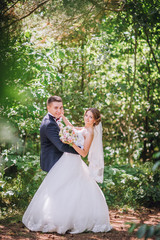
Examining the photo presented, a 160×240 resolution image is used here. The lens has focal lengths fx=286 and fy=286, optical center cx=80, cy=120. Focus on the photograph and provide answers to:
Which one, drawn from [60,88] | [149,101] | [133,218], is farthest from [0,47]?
[149,101]

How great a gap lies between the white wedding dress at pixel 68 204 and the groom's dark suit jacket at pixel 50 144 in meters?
0.10

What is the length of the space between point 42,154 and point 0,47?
2.54 meters

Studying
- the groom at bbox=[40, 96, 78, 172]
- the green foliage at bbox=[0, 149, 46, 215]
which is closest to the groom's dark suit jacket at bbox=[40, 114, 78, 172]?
the groom at bbox=[40, 96, 78, 172]

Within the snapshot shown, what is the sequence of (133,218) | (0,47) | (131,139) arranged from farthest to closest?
(131,139), (133,218), (0,47)

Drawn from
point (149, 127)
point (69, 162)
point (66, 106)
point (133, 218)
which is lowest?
point (133, 218)

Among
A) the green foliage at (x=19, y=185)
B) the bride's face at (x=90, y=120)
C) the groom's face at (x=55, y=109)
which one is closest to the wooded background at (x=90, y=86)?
the green foliage at (x=19, y=185)

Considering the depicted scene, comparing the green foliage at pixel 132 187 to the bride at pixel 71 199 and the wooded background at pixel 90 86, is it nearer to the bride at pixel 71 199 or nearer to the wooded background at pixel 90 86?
the wooded background at pixel 90 86

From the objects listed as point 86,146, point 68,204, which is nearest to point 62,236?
point 68,204

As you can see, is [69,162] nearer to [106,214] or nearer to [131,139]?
[106,214]

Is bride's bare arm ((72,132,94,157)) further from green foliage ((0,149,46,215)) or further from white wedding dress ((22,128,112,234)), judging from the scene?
green foliage ((0,149,46,215))

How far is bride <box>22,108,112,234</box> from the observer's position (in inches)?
145

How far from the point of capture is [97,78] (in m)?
7.28


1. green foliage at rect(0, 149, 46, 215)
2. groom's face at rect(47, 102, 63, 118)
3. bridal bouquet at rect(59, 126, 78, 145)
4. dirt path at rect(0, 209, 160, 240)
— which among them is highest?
groom's face at rect(47, 102, 63, 118)

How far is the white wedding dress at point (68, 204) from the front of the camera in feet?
12.1
